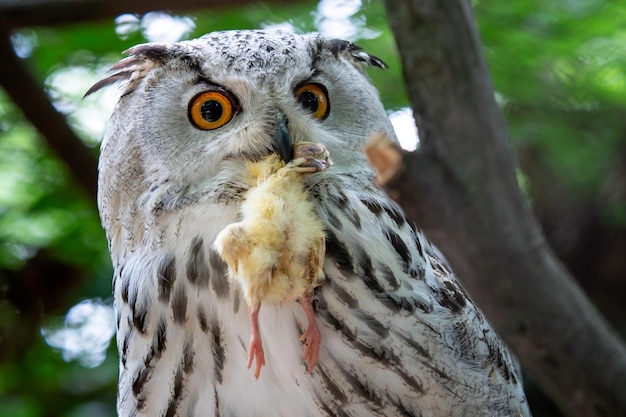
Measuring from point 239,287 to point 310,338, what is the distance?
163 millimetres

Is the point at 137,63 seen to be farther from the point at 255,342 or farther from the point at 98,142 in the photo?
the point at 98,142

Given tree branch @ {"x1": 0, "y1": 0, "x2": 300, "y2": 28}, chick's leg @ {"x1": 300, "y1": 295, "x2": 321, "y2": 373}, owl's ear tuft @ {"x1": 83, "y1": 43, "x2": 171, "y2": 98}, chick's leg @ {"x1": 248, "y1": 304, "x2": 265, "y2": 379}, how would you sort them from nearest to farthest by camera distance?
chick's leg @ {"x1": 248, "y1": 304, "x2": 265, "y2": 379} < chick's leg @ {"x1": 300, "y1": 295, "x2": 321, "y2": 373} < owl's ear tuft @ {"x1": 83, "y1": 43, "x2": 171, "y2": 98} < tree branch @ {"x1": 0, "y1": 0, "x2": 300, "y2": 28}

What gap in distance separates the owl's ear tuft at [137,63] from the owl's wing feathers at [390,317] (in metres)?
0.45

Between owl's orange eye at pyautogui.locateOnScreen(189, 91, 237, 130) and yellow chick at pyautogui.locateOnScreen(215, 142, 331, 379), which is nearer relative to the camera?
yellow chick at pyautogui.locateOnScreen(215, 142, 331, 379)

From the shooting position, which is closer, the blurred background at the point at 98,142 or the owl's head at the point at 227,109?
the owl's head at the point at 227,109

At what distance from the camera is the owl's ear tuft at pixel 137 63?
166 centimetres

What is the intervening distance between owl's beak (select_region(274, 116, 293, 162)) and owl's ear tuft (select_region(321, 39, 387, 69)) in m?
0.32

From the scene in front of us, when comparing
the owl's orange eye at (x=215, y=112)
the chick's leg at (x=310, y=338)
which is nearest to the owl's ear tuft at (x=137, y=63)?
the owl's orange eye at (x=215, y=112)

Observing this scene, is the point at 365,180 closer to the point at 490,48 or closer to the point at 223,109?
the point at 223,109

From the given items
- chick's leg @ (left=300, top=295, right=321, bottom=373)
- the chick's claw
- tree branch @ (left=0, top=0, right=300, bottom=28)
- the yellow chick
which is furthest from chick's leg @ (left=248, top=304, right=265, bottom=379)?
tree branch @ (left=0, top=0, right=300, bottom=28)

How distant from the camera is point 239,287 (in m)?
1.46

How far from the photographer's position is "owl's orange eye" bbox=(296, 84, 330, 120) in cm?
161

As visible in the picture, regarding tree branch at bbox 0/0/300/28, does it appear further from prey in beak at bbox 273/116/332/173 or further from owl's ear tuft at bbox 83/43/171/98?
prey in beak at bbox 273/116/332/173

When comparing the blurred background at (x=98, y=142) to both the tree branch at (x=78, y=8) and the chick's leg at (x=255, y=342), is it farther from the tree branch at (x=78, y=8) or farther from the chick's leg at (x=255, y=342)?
the chick's leg at (x=255, y=342)
